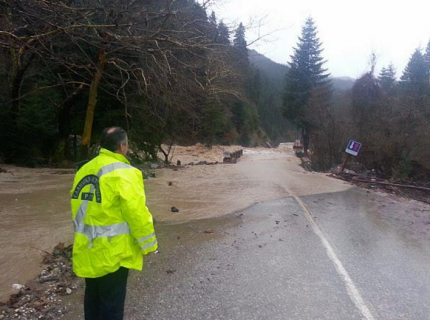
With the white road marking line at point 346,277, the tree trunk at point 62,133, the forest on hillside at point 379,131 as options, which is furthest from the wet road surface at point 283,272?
the tree trunk at point 62,133

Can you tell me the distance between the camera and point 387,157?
20.2 meters

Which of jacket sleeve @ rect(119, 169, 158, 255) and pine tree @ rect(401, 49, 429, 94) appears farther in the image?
pine tree @ rect(401, 49, 429, 94)

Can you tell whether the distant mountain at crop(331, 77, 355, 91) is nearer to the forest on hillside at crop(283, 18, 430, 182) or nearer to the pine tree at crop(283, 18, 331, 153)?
the pine tree at crop(283, 18, 331, 153)

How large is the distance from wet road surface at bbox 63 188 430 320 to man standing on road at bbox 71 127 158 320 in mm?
1089

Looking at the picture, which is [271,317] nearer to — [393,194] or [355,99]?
[393,194]

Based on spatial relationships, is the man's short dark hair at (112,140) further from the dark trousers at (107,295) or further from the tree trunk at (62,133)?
the tree trunk at (62,133)

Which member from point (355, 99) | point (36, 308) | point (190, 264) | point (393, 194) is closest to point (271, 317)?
point (190, 264)

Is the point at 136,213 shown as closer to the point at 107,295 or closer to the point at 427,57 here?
the point at 107,295

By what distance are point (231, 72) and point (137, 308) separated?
9.37 meters

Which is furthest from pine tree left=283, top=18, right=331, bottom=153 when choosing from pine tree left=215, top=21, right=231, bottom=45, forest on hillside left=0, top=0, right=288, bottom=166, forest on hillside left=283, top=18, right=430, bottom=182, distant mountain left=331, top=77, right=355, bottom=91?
pine tree left=215, top=21, right=231, bottom=45

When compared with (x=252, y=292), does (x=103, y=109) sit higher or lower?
higher

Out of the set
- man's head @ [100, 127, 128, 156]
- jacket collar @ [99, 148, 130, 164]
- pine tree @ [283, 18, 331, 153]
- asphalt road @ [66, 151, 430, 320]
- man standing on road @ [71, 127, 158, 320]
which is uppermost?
pine tree @ [283, 18, 331, 153]

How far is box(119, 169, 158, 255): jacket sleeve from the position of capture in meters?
3.02

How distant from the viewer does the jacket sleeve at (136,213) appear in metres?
3.02
